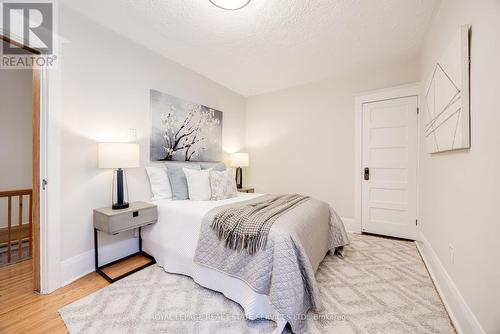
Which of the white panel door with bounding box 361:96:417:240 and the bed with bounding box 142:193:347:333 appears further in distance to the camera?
the white panel door with bounding box 361:96:417:240

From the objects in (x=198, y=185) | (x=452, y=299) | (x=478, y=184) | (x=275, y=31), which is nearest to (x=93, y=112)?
(x=198, y=185)

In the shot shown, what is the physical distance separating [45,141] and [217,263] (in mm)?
1745

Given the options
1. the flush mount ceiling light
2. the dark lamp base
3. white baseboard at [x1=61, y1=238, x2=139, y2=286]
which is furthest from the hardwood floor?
the flush mount ceiling light

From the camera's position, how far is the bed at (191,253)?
1.43 meters

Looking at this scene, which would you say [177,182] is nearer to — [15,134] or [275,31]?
[275,31]

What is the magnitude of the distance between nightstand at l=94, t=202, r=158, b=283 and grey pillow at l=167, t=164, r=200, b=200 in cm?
35

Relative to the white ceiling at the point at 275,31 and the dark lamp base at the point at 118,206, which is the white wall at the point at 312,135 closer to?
the white ceiling at the point at 275,31

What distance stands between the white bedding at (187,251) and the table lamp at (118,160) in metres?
0.38

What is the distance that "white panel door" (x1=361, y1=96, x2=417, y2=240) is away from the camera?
9.61 ft

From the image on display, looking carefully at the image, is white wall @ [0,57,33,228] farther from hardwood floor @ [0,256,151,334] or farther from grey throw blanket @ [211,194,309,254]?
grey throw blanket @ [211,194,309,254]

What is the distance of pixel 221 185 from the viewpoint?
2.67m

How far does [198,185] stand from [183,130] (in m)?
0.96

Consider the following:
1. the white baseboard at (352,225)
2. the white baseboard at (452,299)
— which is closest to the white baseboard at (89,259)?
the white baseboard at (452,299)

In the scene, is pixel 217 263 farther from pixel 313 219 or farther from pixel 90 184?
pixel 90 184
